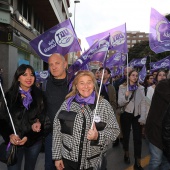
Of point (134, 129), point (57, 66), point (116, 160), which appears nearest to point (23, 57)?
point (116, 160)

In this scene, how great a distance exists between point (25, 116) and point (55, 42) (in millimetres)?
2369

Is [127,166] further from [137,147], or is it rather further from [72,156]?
[72,156]

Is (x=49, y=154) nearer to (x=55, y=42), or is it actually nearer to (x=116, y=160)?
(x=116, y=160)

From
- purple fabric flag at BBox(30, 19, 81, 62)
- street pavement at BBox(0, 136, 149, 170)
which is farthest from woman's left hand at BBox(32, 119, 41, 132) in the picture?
purple fabric flag at BBox(30, 19, 81, 62)

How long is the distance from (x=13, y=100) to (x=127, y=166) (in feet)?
8.87

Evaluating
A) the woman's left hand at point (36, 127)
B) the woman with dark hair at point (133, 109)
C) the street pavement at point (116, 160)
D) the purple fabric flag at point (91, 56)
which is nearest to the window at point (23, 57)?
the street pavement at point (116, 160)

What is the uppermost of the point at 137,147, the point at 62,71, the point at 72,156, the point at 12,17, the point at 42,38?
the point at 12,17

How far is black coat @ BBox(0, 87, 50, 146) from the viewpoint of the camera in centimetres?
290

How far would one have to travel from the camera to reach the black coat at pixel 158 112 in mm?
2893

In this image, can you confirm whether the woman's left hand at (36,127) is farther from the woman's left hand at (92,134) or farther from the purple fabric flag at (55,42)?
the purple fabric flag at (55,42)

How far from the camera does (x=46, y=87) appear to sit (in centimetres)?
344

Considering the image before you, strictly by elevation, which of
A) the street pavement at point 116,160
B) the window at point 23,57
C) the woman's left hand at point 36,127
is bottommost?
the street pavement at point 116,160

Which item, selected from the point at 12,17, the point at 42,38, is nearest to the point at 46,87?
the point at 42,38

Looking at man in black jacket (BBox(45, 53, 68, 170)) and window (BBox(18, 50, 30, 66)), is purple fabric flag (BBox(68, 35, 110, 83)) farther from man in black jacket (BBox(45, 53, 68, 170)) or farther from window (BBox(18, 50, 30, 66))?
window (BBox(18, 50, 30, 66))
